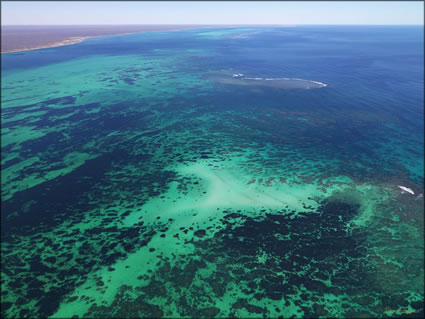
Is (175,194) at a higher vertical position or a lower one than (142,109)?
lower

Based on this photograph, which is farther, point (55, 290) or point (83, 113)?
point (83, 113)

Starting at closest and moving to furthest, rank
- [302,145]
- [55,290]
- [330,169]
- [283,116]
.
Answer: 1. [55,290]
2. [330,169]
3. [302,145]
4. [283,116]

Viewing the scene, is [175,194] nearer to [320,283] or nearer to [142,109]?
[320,283]

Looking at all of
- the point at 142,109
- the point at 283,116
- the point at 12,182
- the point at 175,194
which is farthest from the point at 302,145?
the point at 12,182

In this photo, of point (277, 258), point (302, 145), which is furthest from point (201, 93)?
point (277, 258)

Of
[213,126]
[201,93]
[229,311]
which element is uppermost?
[201,93]

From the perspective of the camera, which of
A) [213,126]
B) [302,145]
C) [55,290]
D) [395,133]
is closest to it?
[55,290]

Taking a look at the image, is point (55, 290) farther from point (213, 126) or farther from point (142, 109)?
point (142, 109)
